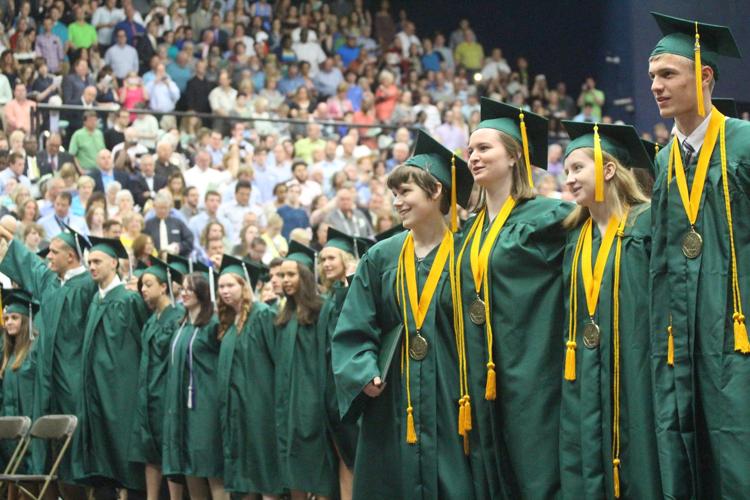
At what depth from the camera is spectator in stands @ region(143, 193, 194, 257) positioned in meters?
13.4

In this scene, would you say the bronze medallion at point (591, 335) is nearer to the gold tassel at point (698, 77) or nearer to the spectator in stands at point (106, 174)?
the gold tassel at point (698, 77)

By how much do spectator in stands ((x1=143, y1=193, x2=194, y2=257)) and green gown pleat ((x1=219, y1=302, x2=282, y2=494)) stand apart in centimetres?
449

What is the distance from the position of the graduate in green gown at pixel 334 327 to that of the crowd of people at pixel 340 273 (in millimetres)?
20

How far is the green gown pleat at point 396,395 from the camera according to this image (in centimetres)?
570

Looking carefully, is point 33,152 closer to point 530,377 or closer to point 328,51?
point 328,51

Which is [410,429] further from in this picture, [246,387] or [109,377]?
[109,377]

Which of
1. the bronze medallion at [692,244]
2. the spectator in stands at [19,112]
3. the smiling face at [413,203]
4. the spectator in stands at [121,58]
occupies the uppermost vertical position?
the spectator in stands at [121,58]

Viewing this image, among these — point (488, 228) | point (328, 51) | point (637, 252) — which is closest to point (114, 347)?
point (488, 228)

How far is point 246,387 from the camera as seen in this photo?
901cm

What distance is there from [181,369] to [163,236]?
4.22 meters

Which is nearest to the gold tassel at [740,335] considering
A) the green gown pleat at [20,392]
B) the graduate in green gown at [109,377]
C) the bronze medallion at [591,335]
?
the bronze medallion at [591,335]

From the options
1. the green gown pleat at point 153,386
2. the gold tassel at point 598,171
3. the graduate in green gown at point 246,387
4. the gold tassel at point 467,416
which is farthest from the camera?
the green gown pleat at point 153,386

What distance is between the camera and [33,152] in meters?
14.4

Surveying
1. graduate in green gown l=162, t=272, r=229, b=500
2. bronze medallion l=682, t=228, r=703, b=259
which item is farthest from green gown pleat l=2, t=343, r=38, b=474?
bronze medallion l=682, t=228, r=703, b=259
